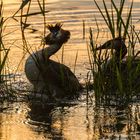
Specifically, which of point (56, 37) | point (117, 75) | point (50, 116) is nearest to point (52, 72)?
point (56, 37)

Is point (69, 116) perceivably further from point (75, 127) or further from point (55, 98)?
point (55, 98)

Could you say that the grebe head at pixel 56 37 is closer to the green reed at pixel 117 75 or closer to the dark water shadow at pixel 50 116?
the dark water shadow at pixel 50 116

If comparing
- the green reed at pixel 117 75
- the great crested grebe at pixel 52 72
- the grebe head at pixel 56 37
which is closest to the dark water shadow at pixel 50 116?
the great crested grebe at pixel 52 72

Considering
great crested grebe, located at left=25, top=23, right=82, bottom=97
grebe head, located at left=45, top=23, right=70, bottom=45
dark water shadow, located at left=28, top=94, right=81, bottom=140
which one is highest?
grebe head, located at left=45, top=23, right=70, bottom=45

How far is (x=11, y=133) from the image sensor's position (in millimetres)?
7953

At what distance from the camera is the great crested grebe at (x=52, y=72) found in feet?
34.0

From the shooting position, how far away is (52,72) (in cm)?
1102

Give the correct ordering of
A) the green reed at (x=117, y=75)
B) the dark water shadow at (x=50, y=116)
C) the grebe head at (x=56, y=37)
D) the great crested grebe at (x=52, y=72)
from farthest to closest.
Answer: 1. the grebe head at (x=56, y=37)
2. the great crested grebe at (x=52, y=72)
3. the green reed at (x=117, y=75)
4. the dark water shadow at (x=50, y=116)

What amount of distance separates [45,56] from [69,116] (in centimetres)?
203

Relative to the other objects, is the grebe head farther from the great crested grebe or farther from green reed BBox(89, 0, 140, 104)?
green reed BBox(89, 0, 140, 104)

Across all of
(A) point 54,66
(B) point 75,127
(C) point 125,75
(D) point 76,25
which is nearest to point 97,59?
(C) point 125,75

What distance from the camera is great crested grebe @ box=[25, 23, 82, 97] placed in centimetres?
1035

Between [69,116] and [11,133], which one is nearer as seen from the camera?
[11,133]

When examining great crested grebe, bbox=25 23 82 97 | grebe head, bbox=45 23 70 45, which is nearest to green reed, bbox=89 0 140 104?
great crested grebe, bbox=25 23 82 97
